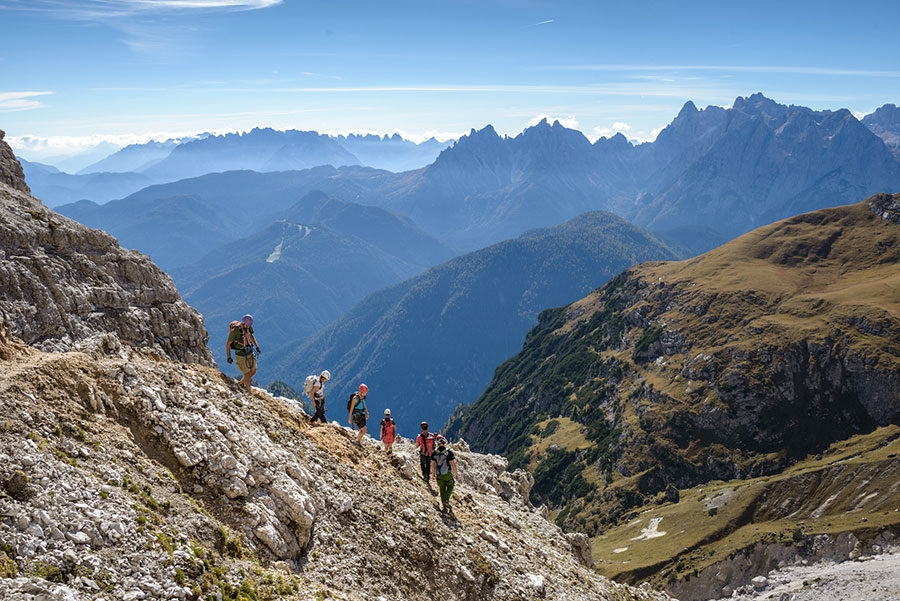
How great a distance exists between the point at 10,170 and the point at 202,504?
53487 mm

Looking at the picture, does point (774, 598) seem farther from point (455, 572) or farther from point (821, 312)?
point (821, 312)

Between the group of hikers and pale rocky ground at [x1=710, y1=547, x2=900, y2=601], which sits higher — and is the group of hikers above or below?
above

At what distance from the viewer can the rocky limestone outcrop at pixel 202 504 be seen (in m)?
15.8

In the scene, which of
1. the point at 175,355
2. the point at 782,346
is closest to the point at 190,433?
the point at 175,355

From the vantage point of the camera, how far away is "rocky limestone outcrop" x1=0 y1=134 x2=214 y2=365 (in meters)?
44.3

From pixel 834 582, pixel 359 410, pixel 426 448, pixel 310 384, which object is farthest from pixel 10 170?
pixel 834 582

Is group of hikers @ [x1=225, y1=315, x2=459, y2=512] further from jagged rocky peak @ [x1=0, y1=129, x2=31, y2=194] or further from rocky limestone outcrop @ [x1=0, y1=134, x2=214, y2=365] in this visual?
jagged rocky peak @ [x1=0, y1=129, x2=31, y2=194]

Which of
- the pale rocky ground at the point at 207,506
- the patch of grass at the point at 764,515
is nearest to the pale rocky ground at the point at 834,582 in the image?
the patch of grass at the point at 764,515

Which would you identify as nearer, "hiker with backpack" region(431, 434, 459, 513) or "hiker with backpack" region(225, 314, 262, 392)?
"hiker with backpack" region(225, 314, 262, 392)

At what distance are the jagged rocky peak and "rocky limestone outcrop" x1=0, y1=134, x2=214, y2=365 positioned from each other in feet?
0.30

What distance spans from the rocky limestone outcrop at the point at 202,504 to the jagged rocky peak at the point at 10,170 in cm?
4033

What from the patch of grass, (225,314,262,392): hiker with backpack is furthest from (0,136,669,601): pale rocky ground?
the patch of grass

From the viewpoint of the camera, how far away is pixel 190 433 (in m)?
22.4

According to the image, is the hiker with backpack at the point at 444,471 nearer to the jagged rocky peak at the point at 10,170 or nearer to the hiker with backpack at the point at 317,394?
the hiker with backpack at the point at 317,394
